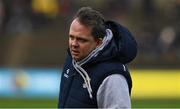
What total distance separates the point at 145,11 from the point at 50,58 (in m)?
3.38

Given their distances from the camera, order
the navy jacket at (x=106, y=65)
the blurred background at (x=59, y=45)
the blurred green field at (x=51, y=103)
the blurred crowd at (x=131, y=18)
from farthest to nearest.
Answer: the blurred crowd at (x=131, y=18), the blurred background at (x=59, y=45), the blurred green field at (x=51, y=103), the navy jacket at (x=106, y=65)

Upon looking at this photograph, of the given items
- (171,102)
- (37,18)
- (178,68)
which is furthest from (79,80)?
(37,18)

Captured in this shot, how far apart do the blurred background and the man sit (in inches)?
508

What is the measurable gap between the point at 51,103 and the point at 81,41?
485 inches

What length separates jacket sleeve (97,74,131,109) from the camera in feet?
17.3

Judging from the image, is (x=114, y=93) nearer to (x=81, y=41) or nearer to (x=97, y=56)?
(x=97, y=56)

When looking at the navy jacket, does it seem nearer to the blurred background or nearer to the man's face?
the man's face

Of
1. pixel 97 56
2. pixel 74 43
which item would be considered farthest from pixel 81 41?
pixel 97 56

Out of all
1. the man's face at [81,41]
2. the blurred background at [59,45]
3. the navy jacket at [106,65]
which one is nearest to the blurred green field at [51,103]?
the blurred background at [59,45]

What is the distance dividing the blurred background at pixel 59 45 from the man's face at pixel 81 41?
13.0m

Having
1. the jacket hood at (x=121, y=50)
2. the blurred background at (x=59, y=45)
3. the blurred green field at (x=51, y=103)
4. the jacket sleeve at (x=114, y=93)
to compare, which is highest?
the jacket hood at (x=121, y=50)

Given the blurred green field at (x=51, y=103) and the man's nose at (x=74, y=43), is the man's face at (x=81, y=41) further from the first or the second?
the blurred green field at (x=51, y=103)

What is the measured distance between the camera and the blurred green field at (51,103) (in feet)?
56.1

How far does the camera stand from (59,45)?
21734 millimetres
